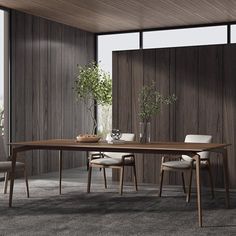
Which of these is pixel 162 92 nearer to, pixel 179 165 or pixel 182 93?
pixel 182 93

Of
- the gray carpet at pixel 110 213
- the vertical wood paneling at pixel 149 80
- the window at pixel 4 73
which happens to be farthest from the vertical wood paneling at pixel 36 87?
the vertical wood paneling at pixel 149 80

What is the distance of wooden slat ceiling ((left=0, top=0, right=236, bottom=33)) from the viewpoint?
8.00 meters

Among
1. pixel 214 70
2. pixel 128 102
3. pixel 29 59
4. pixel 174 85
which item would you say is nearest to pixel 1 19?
pixel 29 59

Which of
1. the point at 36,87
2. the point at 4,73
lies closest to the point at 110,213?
the point at 4,73

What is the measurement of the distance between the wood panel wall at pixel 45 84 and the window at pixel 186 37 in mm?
1375

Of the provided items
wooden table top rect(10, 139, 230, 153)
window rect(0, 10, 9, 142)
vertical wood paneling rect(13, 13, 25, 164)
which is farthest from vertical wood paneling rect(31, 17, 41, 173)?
wooden table top rect(10, 139, 230, 153)

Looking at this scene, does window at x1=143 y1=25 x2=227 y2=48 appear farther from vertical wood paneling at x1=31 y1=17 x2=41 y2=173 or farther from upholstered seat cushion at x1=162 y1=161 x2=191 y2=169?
upholstered seat cushion at x1=162 y1=161 x2=191 y2=169

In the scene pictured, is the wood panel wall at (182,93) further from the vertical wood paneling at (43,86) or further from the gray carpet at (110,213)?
the vertical wood paneling at (43,86)

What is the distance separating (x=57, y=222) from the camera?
16.1ft

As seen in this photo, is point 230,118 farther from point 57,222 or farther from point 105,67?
point 105,67

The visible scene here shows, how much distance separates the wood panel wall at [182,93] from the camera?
7.17 meters

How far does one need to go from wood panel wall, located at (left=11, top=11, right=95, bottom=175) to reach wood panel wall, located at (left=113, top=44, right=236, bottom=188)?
169 cm

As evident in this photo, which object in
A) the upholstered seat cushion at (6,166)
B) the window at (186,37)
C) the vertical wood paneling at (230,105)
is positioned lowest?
the upholstered seat cushion at (6,166)

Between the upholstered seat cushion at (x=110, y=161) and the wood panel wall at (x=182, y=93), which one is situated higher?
the wood panel wall at (x=182, y=93)
